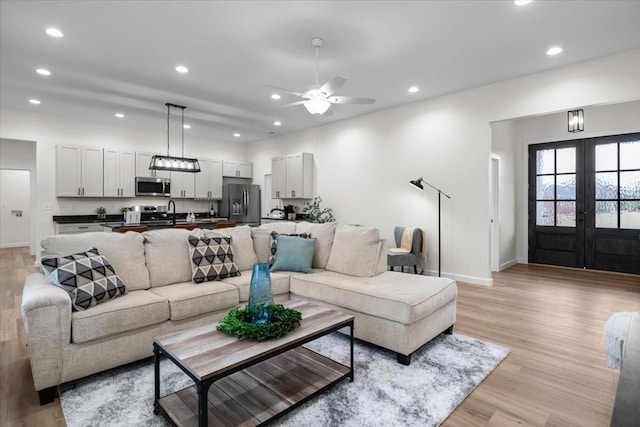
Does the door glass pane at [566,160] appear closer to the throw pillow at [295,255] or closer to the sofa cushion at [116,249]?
the throw pillow at [295,255]

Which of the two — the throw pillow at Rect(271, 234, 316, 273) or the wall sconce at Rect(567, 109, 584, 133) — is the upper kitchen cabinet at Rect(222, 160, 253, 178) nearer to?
the throw pillow at Rect(271, 234, 316, 273)

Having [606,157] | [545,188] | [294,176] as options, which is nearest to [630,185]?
[606,157]

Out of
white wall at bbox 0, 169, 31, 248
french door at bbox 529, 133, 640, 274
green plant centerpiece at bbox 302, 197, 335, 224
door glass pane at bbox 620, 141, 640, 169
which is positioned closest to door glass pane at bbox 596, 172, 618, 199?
french door at bbox 529, 133, 640, 274

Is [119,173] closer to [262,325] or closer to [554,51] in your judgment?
[262,325]

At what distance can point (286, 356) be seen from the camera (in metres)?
2.49

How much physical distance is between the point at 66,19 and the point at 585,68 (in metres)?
5.69

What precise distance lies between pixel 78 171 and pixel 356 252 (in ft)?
19.6

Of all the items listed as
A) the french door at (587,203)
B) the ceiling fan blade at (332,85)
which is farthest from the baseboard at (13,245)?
the french door at (587,203)

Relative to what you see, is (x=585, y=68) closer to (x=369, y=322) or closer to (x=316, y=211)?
(x=369, y=322)

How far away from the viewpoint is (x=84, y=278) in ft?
8.10

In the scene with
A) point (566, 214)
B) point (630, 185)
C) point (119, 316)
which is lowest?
point (119, 316)

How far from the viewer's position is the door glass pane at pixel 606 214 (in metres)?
5.71

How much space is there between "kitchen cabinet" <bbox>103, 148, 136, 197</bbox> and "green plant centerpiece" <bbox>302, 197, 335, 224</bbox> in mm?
3794

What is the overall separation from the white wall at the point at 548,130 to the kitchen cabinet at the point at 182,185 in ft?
22.6
